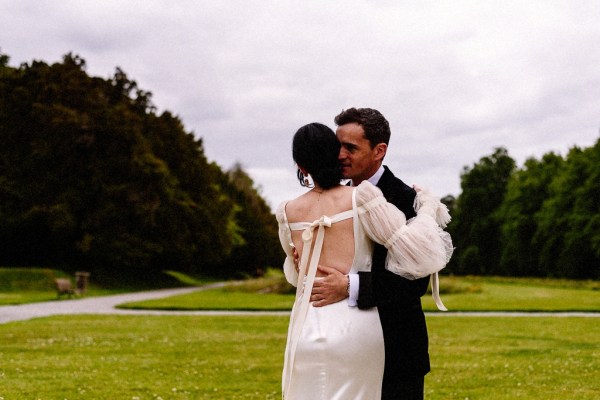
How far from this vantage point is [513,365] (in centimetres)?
1061

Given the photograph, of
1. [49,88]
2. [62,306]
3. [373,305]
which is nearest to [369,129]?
[373,305]

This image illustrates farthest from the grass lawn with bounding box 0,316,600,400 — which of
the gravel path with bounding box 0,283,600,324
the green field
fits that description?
the gravel path with bounding box 0,283,600,324

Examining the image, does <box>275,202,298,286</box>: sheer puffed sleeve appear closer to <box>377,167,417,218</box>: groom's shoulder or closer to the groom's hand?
the groom's hand

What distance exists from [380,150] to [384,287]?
0.69 meters

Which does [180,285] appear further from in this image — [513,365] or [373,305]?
[373,305]

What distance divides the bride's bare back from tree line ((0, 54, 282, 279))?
33440mm

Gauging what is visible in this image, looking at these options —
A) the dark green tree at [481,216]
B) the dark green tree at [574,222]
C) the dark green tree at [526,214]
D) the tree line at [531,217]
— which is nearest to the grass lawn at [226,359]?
the dark green tree at [574,222]

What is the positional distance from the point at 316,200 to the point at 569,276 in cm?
5517

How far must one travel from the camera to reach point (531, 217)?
6388 cm

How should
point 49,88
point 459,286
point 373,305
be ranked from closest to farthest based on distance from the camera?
point 373,305
point 459,286
point 49,88

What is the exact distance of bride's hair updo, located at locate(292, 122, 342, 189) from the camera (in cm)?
345

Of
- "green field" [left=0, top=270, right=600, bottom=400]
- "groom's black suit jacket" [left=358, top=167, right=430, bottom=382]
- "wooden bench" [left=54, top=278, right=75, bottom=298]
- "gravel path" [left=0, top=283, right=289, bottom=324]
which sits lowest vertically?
"green field" [left=0, top=270, right=600, bottom=400]

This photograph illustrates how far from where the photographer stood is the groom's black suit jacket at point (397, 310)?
137 inches

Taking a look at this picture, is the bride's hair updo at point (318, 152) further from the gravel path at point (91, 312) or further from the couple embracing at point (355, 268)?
the gravel path at point (91, 312)
